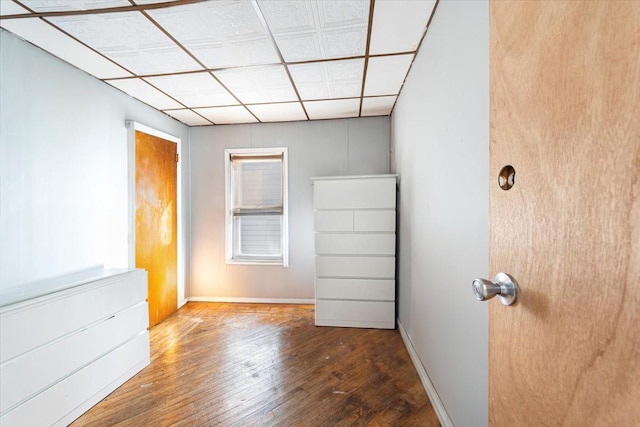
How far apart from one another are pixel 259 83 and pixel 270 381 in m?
2.54

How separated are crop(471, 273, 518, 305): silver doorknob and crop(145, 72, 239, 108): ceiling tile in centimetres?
255

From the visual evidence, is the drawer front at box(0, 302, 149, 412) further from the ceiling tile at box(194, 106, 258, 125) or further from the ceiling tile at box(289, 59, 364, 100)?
the ceiling tile at box(289, 59, 364, 100)

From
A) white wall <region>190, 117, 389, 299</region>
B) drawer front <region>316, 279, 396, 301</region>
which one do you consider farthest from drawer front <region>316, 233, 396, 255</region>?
white wall <region>190, 117, 389, 299</region>

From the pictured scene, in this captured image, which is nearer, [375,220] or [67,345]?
[67,345]

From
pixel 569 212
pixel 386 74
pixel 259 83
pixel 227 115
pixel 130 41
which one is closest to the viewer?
pixel 569 212

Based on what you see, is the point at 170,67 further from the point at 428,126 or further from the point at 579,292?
the point at 579,292

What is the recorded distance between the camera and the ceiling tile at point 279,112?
115 inches

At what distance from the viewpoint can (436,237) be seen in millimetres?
1556

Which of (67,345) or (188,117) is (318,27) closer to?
(188,117)

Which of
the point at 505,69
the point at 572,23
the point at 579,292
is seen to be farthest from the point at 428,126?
the point at 579,292

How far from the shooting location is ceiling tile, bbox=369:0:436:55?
1493 mm

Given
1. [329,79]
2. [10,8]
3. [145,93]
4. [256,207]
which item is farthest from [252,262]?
[10,8]

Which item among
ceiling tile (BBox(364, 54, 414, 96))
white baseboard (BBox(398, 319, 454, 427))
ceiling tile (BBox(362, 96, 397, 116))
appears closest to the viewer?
white baseboard (BBox(398, 319, 454, 427))

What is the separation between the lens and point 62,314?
153 cm
